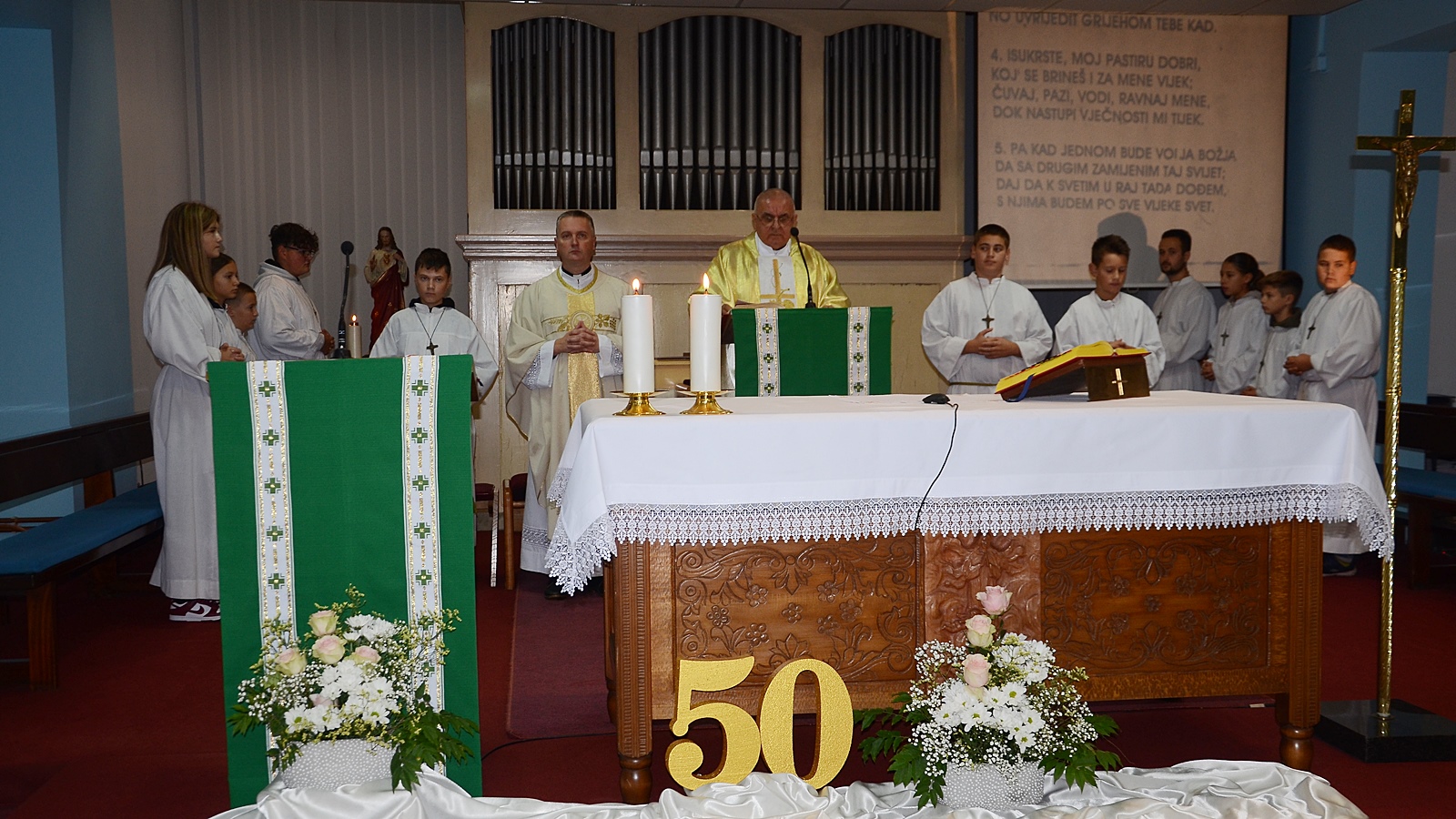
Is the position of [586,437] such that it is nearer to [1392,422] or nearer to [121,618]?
[1392,422]

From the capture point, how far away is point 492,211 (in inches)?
291

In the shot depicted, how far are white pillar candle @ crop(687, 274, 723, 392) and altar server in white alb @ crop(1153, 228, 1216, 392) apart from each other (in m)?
5.39

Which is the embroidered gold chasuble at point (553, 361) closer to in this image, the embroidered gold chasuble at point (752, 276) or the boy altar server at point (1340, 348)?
the embroidered gold chasuble at point (752, 276)

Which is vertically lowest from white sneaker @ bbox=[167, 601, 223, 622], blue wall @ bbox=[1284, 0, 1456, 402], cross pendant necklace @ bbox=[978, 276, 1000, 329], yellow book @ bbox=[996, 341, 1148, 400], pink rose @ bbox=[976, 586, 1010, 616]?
white sneaker @ bbox=[167, 601, 223, 622]

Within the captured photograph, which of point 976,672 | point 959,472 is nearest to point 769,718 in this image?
point 976,672

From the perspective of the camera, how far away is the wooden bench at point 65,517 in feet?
13.4

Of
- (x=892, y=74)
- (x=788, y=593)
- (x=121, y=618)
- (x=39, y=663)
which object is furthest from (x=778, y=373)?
(x=892, y=74)

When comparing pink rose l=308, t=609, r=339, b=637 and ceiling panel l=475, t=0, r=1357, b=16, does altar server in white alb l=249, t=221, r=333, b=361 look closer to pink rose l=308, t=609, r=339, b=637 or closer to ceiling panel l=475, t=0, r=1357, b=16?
ceiling panel l=475, t=0, r=1357, b=16

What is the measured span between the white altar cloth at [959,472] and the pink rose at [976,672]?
15.9 inches

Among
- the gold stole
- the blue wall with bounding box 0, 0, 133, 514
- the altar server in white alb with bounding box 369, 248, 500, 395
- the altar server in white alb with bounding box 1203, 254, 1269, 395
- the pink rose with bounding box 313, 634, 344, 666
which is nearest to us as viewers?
the pink rose with bounding box 313, 634, 344, 666

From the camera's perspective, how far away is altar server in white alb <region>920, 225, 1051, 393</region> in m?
5.84

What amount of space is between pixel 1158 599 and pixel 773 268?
2.84m

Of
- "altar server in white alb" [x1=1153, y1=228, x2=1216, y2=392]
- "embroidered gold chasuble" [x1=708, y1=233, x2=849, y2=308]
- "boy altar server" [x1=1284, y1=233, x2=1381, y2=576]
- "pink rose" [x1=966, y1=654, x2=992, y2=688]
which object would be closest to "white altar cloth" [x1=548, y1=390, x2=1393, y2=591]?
"pink rose" [x1=966, y1=654, x2=992, y2=688]

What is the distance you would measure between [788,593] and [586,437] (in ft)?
2.23
